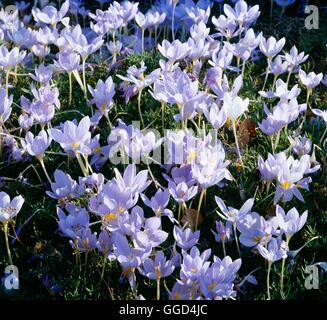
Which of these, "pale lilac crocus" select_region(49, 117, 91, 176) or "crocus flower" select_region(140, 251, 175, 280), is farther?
"pale lilac crocus" select_region(49, 117, 91, 176)

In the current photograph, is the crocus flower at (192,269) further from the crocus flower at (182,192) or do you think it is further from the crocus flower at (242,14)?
the crocus flower at (242,14)

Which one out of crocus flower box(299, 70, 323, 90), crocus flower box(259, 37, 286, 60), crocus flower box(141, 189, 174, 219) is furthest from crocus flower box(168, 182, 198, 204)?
crocus flower box(259, 37, 286, 60)

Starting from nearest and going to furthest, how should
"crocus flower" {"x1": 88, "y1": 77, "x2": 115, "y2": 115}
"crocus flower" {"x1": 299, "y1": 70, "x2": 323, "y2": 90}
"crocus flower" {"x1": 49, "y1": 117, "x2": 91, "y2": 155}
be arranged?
1. "crocus flower" {"x1": 49, "y1": 117, "x2": 91, "y2": 155}
2. "crocus flower" {"x1": 88, "y1": 77, "x2": 115, "y2": 115}
3. "crocus flower" {"x1": 299, "y1": 70, "x2": 323, "y2": 90}

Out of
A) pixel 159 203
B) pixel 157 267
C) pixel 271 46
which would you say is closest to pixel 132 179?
pixel 159 203

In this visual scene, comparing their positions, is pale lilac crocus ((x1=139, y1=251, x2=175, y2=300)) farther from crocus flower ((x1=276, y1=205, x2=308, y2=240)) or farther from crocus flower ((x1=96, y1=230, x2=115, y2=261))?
crocus flower ((x1=276, y1=205, x2=308, y2=240))

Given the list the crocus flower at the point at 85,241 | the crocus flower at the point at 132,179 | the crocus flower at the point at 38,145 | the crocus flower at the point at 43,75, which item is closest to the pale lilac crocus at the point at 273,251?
the crocus flower at the point at 132,179

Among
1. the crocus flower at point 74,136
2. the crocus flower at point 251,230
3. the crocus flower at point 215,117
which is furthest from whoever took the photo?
the crocus flower at point 215,117

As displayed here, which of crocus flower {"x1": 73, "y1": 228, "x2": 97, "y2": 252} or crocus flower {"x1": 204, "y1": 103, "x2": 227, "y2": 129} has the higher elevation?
crocus flower {"x1": 204, "y1": 103, "x2": 227, "y2": 129}

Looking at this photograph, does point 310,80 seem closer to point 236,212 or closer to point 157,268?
point 236,212
